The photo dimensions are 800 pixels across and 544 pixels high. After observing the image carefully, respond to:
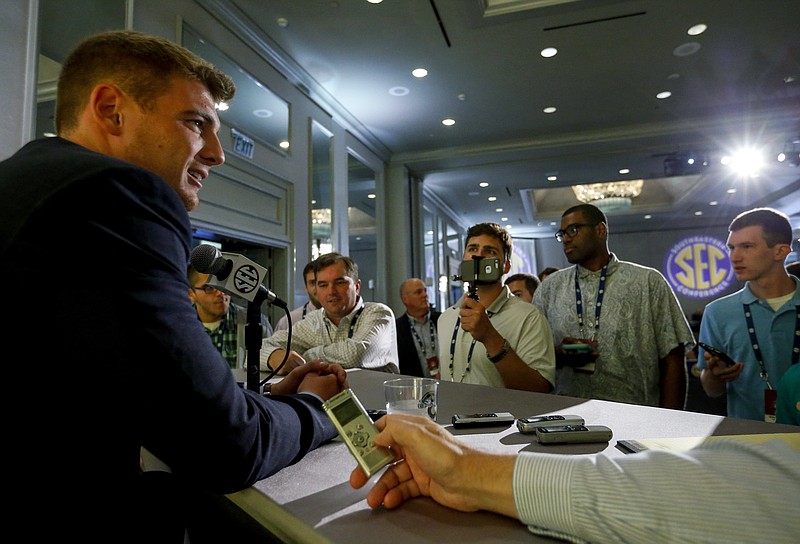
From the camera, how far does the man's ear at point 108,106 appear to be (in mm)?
940

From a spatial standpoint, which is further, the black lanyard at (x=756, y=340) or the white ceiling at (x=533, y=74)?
the white ceiling at (x=533, y=74)

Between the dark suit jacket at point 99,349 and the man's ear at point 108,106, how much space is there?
25cm

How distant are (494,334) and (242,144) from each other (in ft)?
11.3

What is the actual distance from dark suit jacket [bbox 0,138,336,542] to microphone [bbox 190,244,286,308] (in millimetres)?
383

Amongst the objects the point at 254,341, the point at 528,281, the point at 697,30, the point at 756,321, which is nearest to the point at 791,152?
the point at 697,30

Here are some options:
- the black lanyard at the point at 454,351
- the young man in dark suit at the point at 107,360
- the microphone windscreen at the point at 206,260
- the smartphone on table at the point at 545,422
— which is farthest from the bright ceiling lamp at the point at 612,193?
the young man in dark suit at the point at 107,360

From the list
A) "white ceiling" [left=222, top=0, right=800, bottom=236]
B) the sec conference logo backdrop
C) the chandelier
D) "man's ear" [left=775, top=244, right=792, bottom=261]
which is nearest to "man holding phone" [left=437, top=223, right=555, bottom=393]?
"man's ear" [left=775, top=244, right=792, bottom=261]

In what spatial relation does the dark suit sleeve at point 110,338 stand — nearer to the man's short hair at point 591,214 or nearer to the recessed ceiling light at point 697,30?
the man's short hair at point 591,214

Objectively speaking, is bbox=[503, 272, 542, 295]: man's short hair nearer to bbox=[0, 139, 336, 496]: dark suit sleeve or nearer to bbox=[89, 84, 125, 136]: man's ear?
bbox=[89, 84, 125, 136]: man's ear

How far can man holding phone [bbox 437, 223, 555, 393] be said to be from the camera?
184 cm

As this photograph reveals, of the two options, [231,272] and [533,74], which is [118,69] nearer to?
[231,272]

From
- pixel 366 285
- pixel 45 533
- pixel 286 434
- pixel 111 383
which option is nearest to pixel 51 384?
pixel 111 383

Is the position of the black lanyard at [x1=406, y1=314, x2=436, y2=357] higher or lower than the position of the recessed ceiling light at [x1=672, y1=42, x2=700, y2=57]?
lower

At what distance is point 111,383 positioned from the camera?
2.09 feet
